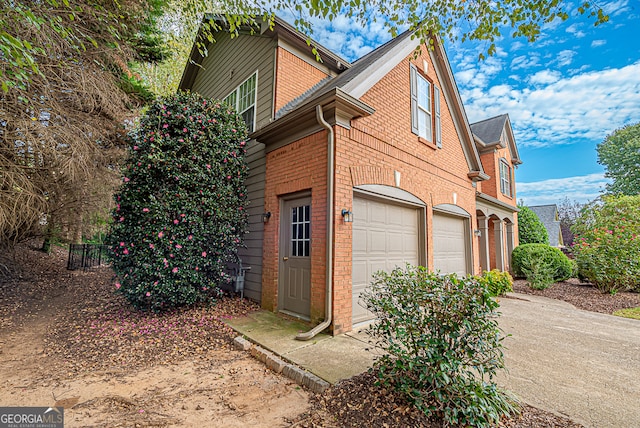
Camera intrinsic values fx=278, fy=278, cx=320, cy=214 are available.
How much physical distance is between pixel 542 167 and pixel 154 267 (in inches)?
1647

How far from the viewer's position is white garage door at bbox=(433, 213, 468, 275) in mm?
7297

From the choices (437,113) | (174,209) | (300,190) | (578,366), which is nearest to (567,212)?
(437,113)

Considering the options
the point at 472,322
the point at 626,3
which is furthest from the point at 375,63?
the point at 472,322

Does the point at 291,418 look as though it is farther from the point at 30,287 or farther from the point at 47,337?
the point at 30,287

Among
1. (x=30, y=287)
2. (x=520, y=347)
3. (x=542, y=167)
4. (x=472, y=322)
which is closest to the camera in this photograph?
(x=472, y=322)

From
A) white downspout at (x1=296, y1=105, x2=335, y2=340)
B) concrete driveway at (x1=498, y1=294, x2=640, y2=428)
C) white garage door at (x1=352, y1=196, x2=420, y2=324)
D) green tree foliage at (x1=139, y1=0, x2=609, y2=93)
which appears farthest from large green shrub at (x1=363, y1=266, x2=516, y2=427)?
green tree foliage at (x1=139, y1=0, x2=609, y2=93)

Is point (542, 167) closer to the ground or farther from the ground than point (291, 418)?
farther from the ground

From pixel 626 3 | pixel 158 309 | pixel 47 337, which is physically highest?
pixel 626 3

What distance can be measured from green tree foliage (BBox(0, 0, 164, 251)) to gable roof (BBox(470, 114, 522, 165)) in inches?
579

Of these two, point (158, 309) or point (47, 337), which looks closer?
point (47, 337)

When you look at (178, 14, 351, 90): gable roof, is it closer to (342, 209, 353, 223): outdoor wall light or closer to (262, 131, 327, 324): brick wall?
(262, 131, 327, 324): brick wall

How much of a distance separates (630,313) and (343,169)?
7.75 metres

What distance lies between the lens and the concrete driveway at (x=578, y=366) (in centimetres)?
262

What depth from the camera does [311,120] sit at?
5.07m
